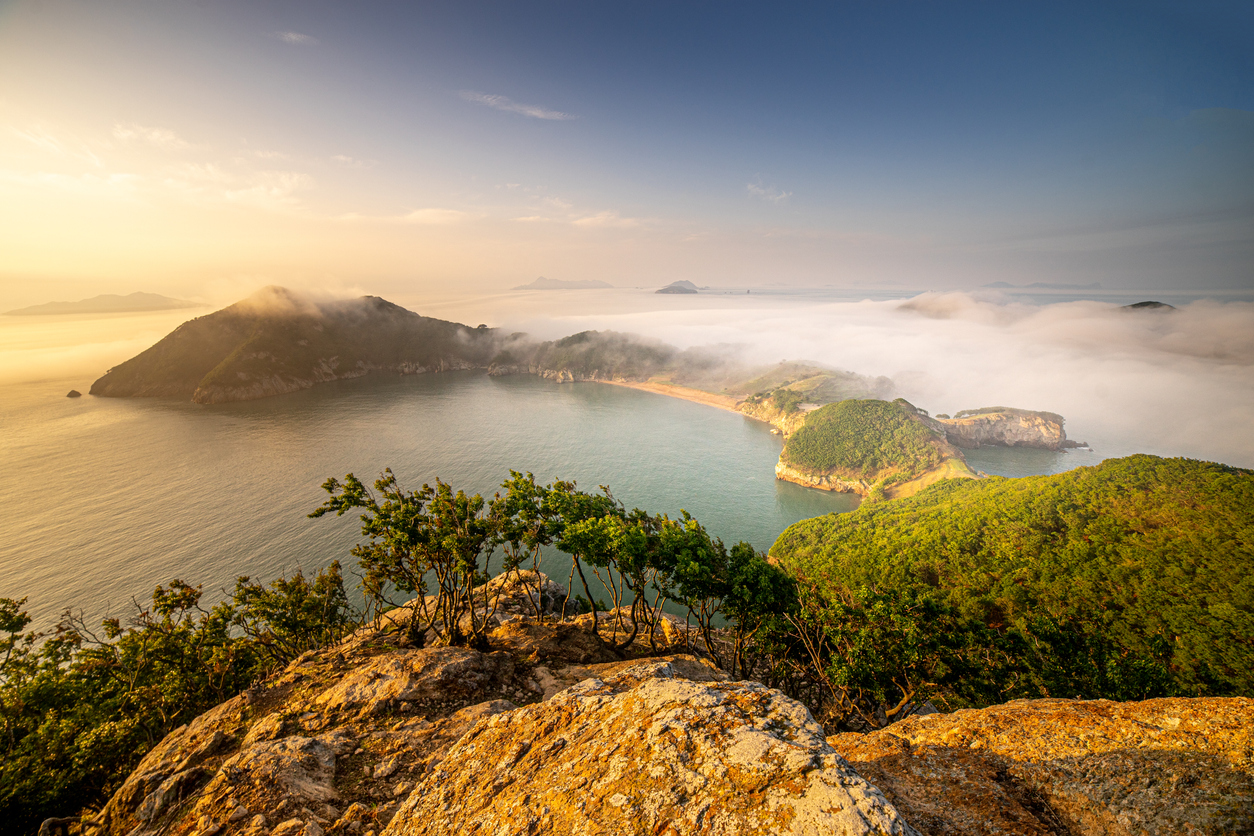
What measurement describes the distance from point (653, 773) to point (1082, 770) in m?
8.27

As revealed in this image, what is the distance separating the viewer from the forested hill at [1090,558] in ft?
104

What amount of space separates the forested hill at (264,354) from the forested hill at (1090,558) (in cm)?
17204

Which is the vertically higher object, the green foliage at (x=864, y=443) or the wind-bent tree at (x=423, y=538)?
the wind-bent tree at (x=423, y=538)

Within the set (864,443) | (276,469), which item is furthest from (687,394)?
(276,469)

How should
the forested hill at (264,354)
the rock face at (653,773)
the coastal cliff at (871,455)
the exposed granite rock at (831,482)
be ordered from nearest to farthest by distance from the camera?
1. the rock face at (653,773)
2. the coastal cliff at (871,455)
3. the exposed granite rock at (831,482)
4. the forested hill at (264,354)

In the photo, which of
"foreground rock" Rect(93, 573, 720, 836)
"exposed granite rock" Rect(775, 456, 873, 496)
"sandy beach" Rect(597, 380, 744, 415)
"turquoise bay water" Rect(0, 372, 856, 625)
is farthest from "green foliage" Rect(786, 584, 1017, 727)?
"sandy beach" Rect(597, 380, 744, 415)

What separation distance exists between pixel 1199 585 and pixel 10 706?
80316mm

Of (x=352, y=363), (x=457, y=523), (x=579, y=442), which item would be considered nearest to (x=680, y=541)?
(x=457, y=523)

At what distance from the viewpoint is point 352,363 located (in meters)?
175

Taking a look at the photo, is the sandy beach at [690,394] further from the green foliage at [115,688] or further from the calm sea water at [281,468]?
the green foliage at [115,688]

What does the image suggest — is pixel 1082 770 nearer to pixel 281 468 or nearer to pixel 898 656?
pixel 898 656

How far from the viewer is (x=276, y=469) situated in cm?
7531

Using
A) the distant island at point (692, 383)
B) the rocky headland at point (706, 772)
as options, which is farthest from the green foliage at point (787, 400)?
the rocky headland at point (706, 772)

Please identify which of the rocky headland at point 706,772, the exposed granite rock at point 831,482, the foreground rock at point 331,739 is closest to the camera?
the rocky headland at point 706,772
